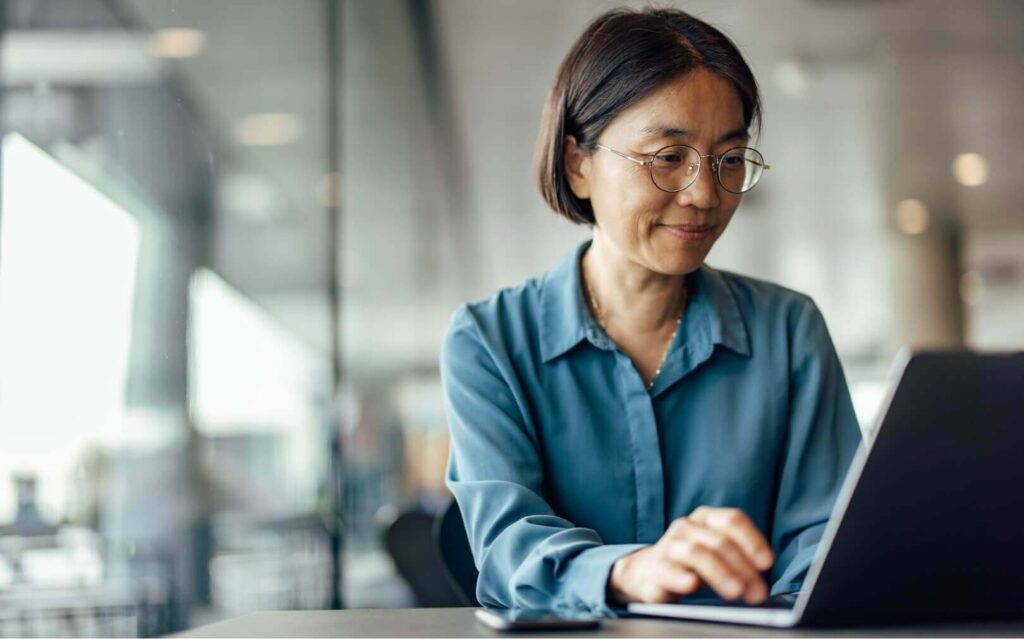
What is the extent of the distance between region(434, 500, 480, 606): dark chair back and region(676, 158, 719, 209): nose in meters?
0.49

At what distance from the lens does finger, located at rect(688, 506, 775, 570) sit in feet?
2.64

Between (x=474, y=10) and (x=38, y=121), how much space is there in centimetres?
401

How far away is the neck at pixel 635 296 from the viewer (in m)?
1.47

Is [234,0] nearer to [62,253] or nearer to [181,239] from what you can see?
[181,239]

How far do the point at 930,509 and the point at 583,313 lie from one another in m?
0.72

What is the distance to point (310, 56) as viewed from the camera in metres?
3.80

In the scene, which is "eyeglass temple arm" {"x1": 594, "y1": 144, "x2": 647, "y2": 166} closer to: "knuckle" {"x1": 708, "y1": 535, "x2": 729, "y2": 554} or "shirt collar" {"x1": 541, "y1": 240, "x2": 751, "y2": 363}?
"shirt collar" {"x1": 541, "y1": 240, "x2": 751, "y2": 363}

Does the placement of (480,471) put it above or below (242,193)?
below

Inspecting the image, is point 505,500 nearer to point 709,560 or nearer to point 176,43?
point 709,560

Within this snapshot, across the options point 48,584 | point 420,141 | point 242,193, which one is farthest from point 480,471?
point 420,141

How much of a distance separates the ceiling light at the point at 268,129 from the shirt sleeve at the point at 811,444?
79.3 inches

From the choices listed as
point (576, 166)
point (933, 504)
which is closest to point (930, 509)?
point (933, 504)

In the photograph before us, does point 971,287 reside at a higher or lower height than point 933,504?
higher

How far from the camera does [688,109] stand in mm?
1334
